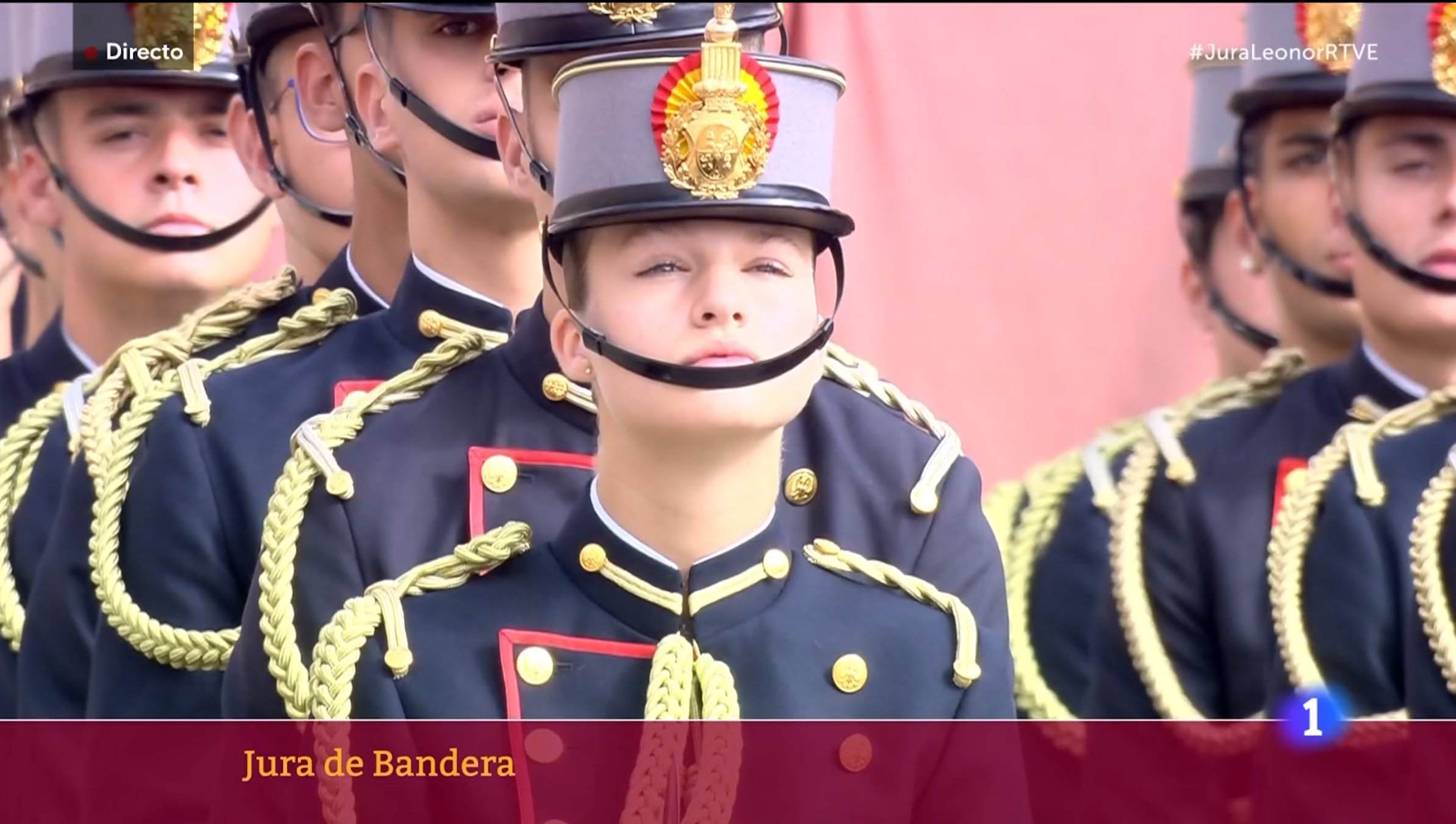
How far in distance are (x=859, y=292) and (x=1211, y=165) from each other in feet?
3.83

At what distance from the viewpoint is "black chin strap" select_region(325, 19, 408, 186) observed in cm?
413

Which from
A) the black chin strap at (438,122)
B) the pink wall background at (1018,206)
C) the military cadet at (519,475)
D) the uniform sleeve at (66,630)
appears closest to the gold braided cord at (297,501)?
the military cadet at (519,475)

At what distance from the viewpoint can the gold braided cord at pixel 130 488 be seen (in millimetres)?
3807

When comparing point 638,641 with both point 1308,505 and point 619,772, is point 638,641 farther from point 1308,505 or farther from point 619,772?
point 1308,505

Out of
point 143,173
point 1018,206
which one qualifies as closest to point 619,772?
point 143,173

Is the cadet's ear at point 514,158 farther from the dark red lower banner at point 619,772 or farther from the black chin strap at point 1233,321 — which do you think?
the black chin strap at point 1233,321

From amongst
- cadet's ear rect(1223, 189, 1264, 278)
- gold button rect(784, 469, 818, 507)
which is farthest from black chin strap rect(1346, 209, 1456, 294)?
gold button rect(784, 469, 818, 507)

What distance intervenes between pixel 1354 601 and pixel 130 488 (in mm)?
1656

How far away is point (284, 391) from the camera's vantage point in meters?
4.00

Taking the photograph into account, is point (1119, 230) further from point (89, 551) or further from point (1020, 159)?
point (89, 551)

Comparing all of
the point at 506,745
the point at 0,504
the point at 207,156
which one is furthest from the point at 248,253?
the point at 506,745

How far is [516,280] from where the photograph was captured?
392cm

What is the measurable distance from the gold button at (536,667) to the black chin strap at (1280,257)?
237 cm

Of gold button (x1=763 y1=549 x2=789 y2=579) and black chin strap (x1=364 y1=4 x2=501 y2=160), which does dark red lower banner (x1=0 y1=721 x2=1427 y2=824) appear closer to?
gold button (x1=763 y1=549 x2=789 y2=579)
